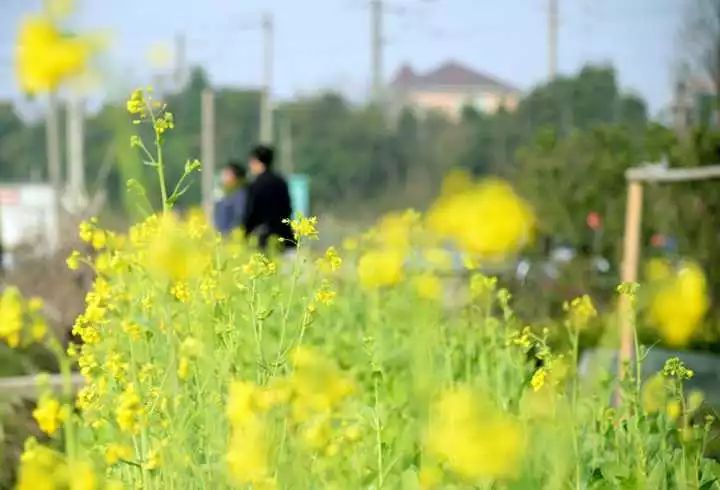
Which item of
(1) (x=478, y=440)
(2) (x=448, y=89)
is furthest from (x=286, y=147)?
(1) (x=478, y=440)

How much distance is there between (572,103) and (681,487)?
93.7 feet

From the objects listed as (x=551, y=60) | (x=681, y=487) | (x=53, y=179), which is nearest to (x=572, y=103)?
(x=551, y=60)

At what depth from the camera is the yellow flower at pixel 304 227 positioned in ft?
8.93

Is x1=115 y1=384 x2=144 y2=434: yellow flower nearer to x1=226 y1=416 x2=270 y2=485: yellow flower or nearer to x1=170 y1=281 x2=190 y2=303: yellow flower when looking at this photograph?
x1=226 y1=416 x2=270 y2=485: yellow flower

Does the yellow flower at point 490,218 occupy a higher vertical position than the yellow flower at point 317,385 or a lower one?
higher

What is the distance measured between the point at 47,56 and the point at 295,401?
61 cm

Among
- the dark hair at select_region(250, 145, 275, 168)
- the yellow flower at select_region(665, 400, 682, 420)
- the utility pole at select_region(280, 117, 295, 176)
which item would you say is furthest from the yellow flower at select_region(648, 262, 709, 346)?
the utility pole at select_region(280, 117, 295, 176)

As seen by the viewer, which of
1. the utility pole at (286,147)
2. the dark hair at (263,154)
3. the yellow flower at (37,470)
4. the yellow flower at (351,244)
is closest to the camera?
the yellow flower at (37,470)

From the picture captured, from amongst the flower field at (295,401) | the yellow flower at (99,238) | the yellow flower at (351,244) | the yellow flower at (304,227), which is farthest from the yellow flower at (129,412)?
the yellow flower at (351,244)

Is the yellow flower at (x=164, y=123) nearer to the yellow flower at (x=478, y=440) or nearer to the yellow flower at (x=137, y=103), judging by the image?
the yellow flower at (x=137, y=103)

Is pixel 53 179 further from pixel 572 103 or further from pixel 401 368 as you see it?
pixel 401 368

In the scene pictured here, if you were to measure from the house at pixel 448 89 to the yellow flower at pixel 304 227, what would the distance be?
1277 inches

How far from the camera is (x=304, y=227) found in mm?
2732

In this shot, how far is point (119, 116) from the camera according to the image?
5.65 ft
